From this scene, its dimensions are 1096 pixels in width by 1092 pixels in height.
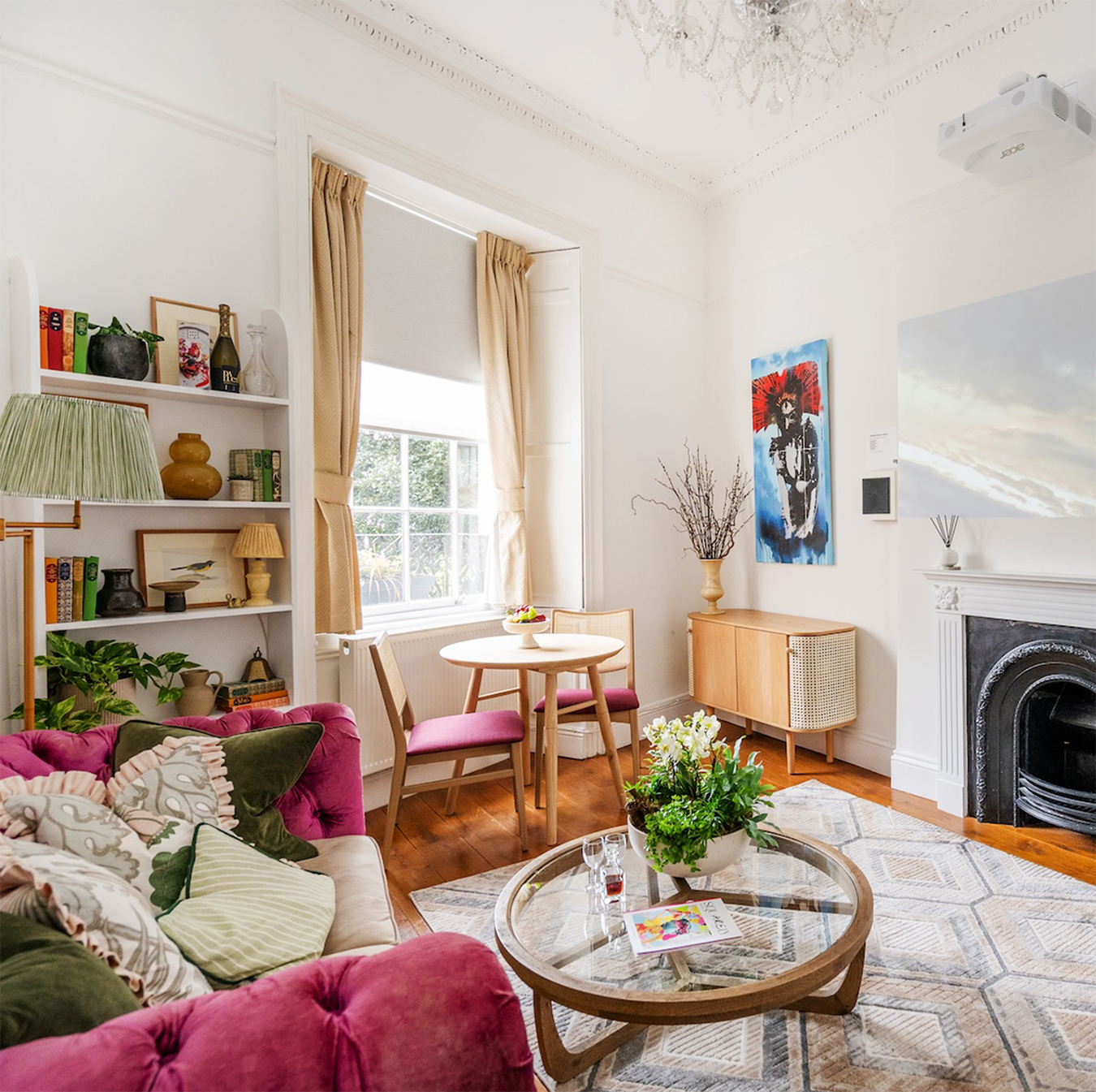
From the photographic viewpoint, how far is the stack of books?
253cm

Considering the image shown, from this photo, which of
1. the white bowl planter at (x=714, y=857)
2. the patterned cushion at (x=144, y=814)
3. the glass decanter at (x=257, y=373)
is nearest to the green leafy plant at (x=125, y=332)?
the glass decanter at (x=257, y=373)

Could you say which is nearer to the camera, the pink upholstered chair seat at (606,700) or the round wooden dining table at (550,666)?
the round wooden dining table at (550,666)

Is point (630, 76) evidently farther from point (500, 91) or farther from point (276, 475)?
point (276, 475)

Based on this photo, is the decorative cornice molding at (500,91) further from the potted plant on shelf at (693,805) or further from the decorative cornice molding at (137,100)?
the potted plant on shelf at (693,805)

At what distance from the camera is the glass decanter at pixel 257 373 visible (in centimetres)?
262

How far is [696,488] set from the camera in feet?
15.0

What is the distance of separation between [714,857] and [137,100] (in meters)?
3.12

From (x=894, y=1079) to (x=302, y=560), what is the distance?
2516mm

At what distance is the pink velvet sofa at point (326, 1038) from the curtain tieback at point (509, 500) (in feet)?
10.3

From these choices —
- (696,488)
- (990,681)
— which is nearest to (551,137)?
(696,488)

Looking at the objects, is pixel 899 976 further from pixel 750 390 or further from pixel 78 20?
pixel 78 20

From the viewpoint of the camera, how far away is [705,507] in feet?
14.9

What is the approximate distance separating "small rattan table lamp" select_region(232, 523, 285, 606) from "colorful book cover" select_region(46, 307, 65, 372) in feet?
2.55

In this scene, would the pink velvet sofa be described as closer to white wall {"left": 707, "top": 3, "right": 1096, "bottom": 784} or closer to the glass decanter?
the glass decanter
